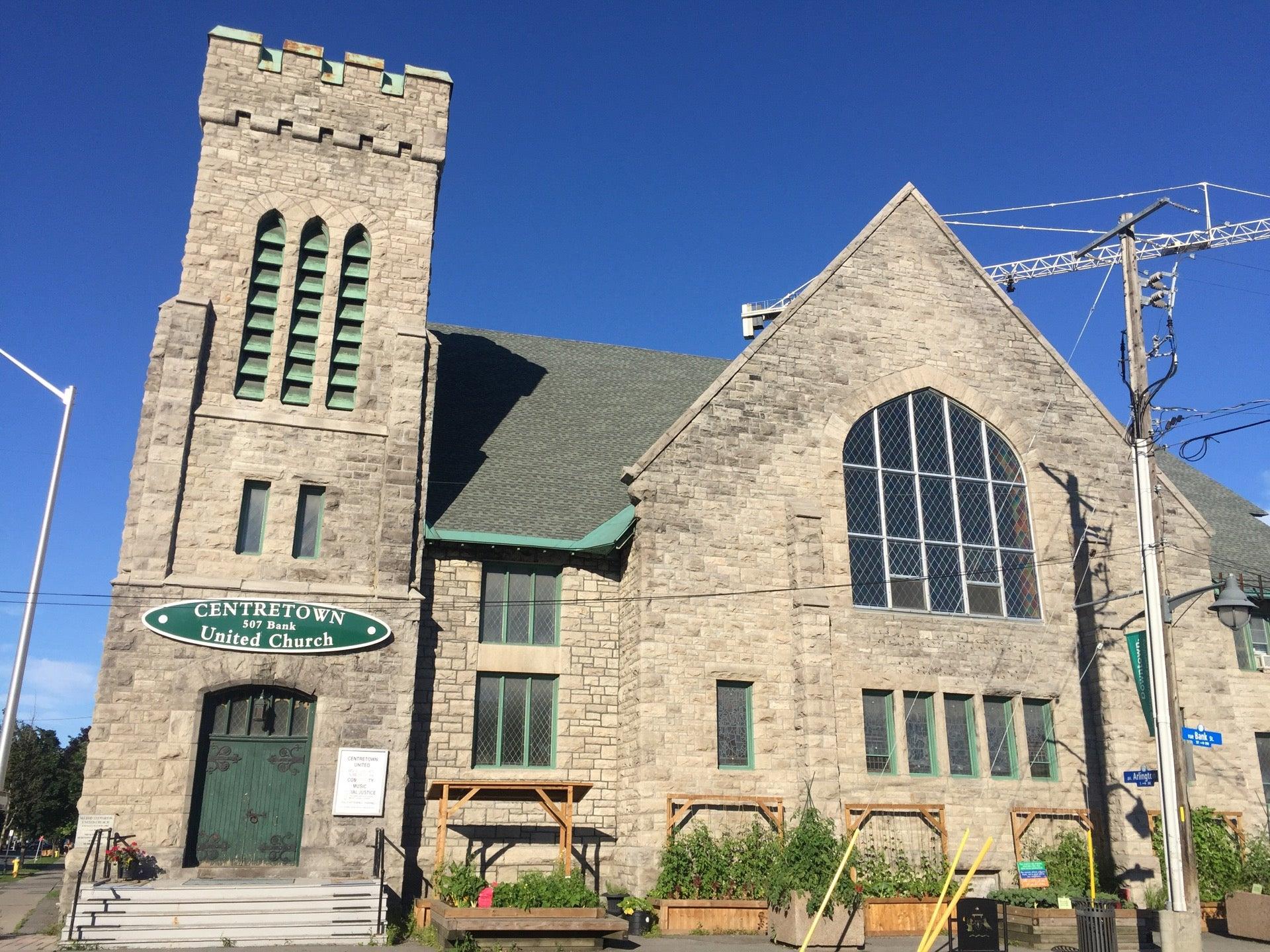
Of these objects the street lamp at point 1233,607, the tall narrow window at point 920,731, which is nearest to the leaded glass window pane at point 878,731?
the tall narrow window at point 920,731

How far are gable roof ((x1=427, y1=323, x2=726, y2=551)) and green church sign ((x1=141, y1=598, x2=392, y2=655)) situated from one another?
2214mm

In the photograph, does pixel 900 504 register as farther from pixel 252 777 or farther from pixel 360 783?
pixel 252 777

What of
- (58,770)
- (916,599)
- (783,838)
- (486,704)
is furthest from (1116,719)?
(58,770)

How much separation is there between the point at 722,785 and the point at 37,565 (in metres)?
11.2

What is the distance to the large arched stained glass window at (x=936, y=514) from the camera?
20688mm

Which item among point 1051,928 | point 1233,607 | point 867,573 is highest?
point 867,573

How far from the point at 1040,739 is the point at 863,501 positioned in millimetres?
5726

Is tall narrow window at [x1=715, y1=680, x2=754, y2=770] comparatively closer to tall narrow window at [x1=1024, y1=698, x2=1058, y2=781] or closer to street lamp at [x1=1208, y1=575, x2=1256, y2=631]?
tall narrow window at [x1=1024, y1=698, x2=1058, y2=781]

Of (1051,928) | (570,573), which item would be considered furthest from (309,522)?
(1051,928)

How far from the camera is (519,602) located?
19672 mm

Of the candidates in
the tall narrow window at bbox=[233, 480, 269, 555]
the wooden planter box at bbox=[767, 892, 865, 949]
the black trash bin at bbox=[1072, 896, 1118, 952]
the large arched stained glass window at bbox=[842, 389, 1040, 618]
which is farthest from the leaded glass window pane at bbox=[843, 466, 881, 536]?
the tall narrow window at bbox=[233, 480, 269, 555]

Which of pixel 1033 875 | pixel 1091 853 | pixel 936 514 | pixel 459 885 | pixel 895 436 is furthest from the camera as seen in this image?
pixel 895 436

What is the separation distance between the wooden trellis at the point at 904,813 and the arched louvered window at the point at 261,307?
41.7 feet

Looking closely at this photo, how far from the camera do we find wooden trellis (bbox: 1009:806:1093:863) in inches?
758
